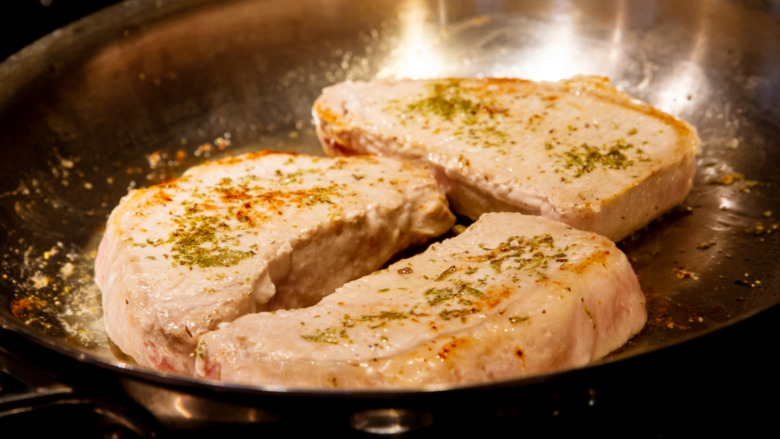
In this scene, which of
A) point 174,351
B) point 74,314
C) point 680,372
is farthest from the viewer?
point 74,314

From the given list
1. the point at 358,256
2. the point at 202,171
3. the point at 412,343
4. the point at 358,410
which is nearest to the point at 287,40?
the point at 202,171

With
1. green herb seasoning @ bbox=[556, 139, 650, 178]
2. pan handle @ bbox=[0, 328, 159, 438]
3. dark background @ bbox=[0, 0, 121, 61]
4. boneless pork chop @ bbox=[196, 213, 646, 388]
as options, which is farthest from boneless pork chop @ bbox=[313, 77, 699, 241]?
dark background @ bbox=[0, 0, 121, 61]

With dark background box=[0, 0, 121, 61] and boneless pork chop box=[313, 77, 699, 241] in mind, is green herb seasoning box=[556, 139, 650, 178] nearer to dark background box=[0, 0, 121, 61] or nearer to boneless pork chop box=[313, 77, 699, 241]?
boneless pork chop box=[313, 77, 699, 241]

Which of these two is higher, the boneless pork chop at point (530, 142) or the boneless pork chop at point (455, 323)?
the boneless pork chop at point (530, 142)

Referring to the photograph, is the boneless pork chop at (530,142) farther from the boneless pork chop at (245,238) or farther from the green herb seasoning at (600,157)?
the boneless pork chop at (245,238)

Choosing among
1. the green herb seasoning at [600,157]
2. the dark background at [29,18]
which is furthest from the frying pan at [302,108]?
the dark background at [29,18]

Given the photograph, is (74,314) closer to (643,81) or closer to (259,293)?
(259,293)
